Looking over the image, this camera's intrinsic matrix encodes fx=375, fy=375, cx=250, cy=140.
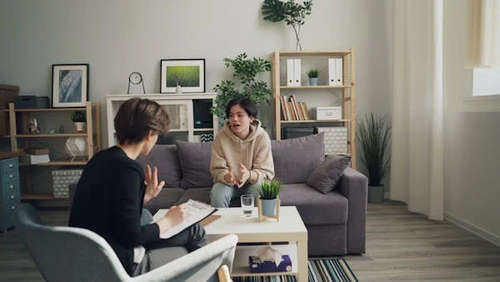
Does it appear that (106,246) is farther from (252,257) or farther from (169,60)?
(169,60)

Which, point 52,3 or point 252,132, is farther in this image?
point 52,3

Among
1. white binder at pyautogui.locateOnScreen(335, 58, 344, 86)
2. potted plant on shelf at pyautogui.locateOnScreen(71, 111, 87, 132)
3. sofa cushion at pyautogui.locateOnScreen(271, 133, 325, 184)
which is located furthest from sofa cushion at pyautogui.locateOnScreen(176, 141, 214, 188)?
white binder at pyautogui.locateOnScreen(335, 58, 344, 86)

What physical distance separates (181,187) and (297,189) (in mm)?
959

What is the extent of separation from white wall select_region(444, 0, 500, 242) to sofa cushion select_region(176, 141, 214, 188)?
211 cm

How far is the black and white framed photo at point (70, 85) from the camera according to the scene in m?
4.14

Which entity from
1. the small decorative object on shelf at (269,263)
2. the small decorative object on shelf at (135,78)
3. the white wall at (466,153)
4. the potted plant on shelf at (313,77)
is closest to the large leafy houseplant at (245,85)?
the potted plant on shelf at (313,77)

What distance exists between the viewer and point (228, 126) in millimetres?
2773

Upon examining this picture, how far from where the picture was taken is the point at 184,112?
13.1 feet

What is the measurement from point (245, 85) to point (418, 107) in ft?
5.77

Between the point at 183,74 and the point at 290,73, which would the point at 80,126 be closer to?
the point at 183,74

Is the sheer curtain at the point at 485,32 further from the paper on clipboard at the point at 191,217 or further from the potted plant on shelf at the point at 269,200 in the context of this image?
the paper on clipboard at the point at 191,217

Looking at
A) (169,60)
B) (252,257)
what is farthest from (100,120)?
(252,257)

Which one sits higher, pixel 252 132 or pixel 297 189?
pixel 252 132

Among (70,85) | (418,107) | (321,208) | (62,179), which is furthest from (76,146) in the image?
(418,107)
